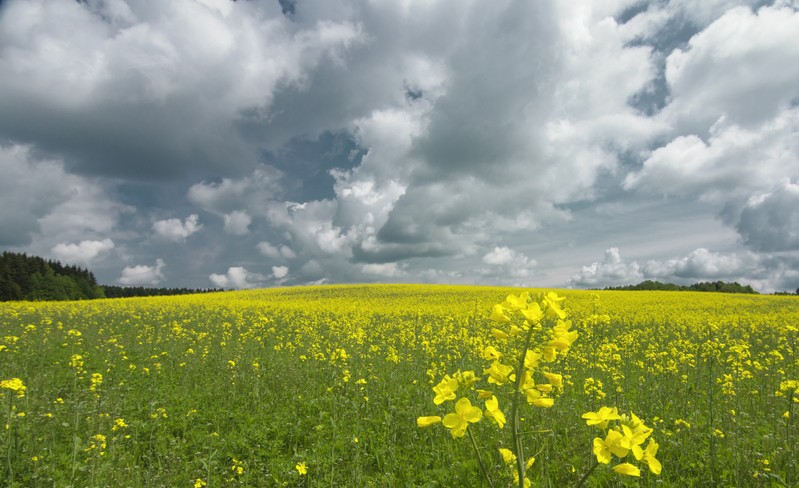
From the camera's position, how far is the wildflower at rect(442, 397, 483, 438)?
1.65 metres

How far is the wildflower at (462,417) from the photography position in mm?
1646

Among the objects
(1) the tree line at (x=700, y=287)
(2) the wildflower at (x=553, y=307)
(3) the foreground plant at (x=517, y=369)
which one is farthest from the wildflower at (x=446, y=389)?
(1) the tree line at (x=700, y=287)

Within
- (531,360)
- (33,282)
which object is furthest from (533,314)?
(33,282)

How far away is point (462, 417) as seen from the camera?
1690mm

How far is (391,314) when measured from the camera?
1878 cm

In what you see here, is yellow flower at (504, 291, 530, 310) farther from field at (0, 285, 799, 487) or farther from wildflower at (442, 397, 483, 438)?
wildflower at (442, 397, 483, 438)

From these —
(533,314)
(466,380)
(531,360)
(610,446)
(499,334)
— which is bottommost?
(610,446)

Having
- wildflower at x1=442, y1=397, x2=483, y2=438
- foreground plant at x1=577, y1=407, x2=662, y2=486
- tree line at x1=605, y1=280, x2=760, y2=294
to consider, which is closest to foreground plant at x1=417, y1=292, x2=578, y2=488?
wildflower at x1=442, y1=397, x2=483, y2=438

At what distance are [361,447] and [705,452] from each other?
443cm

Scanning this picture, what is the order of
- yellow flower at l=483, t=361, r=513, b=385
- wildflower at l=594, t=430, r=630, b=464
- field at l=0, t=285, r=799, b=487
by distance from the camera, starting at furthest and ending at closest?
field at l=0, t=285, r=799, b=487 → yellow flower at l=483, t=361, r=513, b=385 → wildflower at l=594, t=430, r=630, b=464

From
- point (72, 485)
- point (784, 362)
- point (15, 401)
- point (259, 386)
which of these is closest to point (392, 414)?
point (259, 386)

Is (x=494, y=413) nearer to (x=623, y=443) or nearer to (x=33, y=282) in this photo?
(x=623, y=443)

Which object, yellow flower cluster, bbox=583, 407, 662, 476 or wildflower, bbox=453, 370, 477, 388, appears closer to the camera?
yellow flower cluster, bbox=583, 407, 662, 476

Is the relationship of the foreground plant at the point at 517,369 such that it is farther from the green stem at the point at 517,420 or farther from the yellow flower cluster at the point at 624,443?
the yellow flower cluster at the point at 624,443
